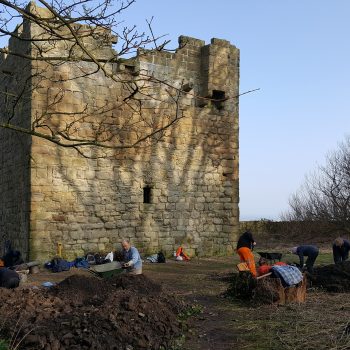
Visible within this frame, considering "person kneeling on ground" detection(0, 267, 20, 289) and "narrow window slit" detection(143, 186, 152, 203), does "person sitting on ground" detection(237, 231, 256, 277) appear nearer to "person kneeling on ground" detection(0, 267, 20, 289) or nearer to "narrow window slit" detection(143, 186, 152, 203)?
"narrow window slit" detection(143, 186, 152, 203)

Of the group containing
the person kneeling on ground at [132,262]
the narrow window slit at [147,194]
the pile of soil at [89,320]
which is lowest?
the pile of soil at [89,320]

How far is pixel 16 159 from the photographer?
42.2 feet

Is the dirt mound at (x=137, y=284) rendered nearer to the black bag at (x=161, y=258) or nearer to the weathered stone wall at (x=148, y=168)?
the weathered stone wall at (x=148, y=168)

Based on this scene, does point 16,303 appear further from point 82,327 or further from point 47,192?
point 47,192

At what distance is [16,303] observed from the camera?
6.57 m

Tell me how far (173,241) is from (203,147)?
310 cm

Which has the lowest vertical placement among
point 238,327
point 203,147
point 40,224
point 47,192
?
point 238,327

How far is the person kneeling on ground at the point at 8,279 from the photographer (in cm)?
829

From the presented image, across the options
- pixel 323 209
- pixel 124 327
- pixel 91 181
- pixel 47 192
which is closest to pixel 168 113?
pixel 91 181

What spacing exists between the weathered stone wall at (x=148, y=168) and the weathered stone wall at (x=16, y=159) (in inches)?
16.9

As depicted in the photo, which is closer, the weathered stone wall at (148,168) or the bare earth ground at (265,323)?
the bare earth ground at (265,323)

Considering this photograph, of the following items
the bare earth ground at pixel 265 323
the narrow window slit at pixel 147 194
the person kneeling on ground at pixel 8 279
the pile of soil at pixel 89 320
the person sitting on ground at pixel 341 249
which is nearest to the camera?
the pile of soil at pixel 89 320

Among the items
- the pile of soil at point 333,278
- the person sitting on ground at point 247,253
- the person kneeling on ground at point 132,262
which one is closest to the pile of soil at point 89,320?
the person kneeling on ground at point 132,262

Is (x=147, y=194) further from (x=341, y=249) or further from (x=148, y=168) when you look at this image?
(x=341, y=249)
